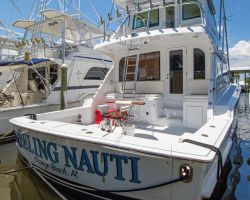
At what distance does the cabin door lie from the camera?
5.77 metres

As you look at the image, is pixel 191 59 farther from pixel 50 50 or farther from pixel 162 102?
pixel 50 50

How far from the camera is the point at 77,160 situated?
3.35 m

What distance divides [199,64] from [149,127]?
1.95 metres

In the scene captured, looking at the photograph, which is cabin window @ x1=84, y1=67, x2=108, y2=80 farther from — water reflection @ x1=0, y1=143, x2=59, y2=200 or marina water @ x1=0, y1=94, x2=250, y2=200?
water reflection @ x1=0, y1=143, x2=59, y2=200

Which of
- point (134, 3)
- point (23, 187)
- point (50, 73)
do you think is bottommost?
point (23, 187)

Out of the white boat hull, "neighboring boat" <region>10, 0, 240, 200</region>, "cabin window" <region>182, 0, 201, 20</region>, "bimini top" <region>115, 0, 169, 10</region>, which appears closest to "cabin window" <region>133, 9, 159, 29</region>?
"neighboring boat" <region>10, 0, 240, 200</region>

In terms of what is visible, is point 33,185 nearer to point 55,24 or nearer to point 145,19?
point 145,19

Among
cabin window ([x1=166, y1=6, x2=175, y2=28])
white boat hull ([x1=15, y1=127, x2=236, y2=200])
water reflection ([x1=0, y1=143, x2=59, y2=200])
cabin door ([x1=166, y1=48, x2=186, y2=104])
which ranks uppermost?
cabin window ([x1=166, y1=6, x2=175, y2=28])

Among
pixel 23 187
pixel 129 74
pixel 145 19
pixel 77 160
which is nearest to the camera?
pixel 77 160

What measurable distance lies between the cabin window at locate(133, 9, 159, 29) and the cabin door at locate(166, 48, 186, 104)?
0.95 m

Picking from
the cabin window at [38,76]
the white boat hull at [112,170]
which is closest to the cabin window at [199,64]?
the white boat hull at [112,170]

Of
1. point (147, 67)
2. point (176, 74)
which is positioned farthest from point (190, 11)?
point (147, 67)

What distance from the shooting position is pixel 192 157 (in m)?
2.44

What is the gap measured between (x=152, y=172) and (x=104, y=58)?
9503mm
